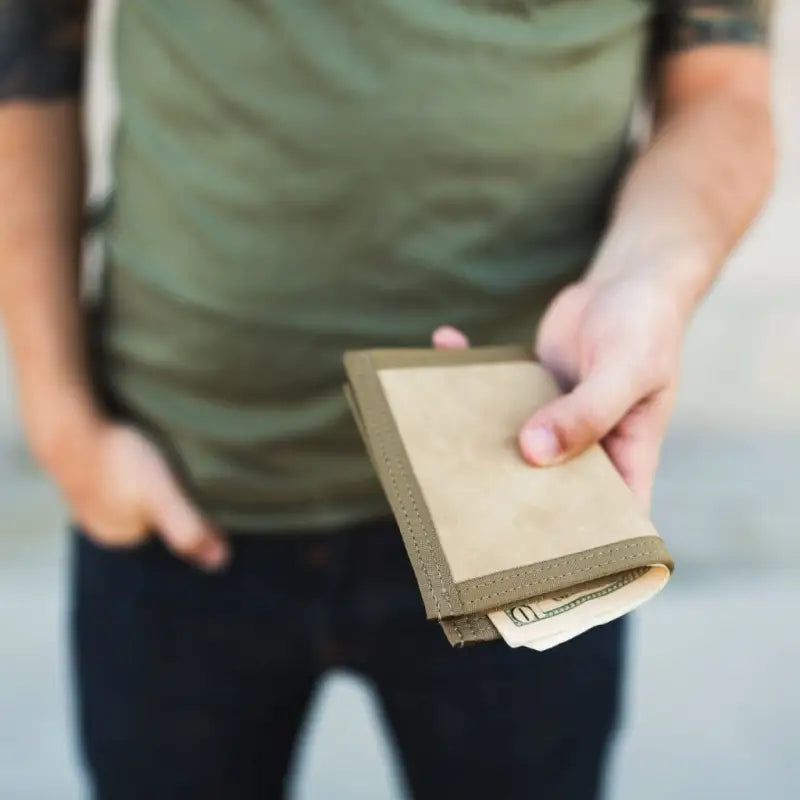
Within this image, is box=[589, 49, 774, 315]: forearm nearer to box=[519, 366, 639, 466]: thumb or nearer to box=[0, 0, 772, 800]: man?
box=[0, 0, 772, 800]: man

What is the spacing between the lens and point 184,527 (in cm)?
68

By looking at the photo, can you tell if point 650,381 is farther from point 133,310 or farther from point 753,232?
point 753,232

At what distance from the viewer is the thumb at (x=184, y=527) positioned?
68cm

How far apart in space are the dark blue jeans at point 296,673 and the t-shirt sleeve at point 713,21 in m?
0.46

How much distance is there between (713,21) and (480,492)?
440 mm

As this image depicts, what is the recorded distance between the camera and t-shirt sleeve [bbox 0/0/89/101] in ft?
2.25

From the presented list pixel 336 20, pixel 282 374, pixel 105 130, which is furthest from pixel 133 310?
pixel 105 130

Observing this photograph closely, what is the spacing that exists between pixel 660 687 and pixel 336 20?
1.28 m

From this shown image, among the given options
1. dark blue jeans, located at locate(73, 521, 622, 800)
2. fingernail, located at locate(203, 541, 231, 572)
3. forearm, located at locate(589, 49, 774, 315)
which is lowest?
dark blue jeans, located at locate(73, 521, 622, 800)

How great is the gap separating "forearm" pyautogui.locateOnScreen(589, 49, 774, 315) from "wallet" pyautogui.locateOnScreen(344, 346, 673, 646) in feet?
0.36

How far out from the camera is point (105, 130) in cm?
171

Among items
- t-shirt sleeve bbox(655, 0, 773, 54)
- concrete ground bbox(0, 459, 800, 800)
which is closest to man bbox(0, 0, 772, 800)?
t-shirt sleeve bbox(655, 0, 773, 54)

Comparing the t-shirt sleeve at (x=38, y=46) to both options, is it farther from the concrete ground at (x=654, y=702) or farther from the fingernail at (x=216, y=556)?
the concrete ground at (x=654, y=702)

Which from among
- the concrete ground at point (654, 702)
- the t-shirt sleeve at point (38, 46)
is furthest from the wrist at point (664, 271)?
the concrete ground at point (654, 702)
